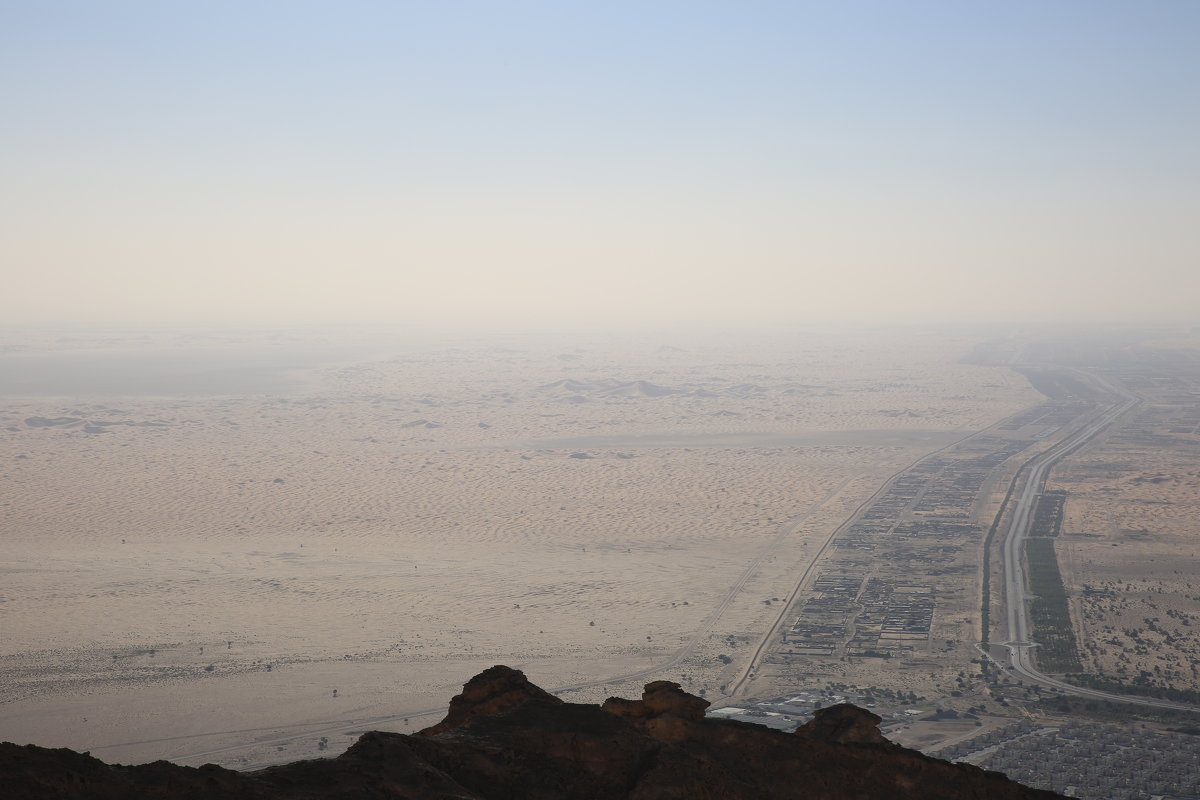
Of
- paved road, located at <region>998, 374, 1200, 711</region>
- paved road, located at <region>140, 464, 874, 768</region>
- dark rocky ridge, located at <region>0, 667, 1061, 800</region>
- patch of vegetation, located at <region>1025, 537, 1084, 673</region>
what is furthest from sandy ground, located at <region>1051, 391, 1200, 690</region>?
dark rocky ridge, located at <region>0, 667, 1061, 800</region>

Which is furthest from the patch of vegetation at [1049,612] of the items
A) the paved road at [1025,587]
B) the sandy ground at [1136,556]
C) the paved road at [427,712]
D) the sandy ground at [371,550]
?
the paved road at [427,712]

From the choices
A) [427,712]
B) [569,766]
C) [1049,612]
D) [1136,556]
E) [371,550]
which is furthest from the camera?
[371,550]

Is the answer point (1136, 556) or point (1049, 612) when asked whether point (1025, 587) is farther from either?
point (1136, 556)

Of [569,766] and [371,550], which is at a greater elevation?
[569,766]

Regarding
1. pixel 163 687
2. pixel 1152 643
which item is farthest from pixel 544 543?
pixel 1152 643

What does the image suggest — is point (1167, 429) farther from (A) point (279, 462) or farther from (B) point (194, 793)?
(B) point (194, 793)

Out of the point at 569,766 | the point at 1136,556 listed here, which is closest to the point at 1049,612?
the point at 1136,556

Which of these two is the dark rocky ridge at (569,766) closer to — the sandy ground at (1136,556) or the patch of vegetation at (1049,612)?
the patch of vegetation at (1049,612)
